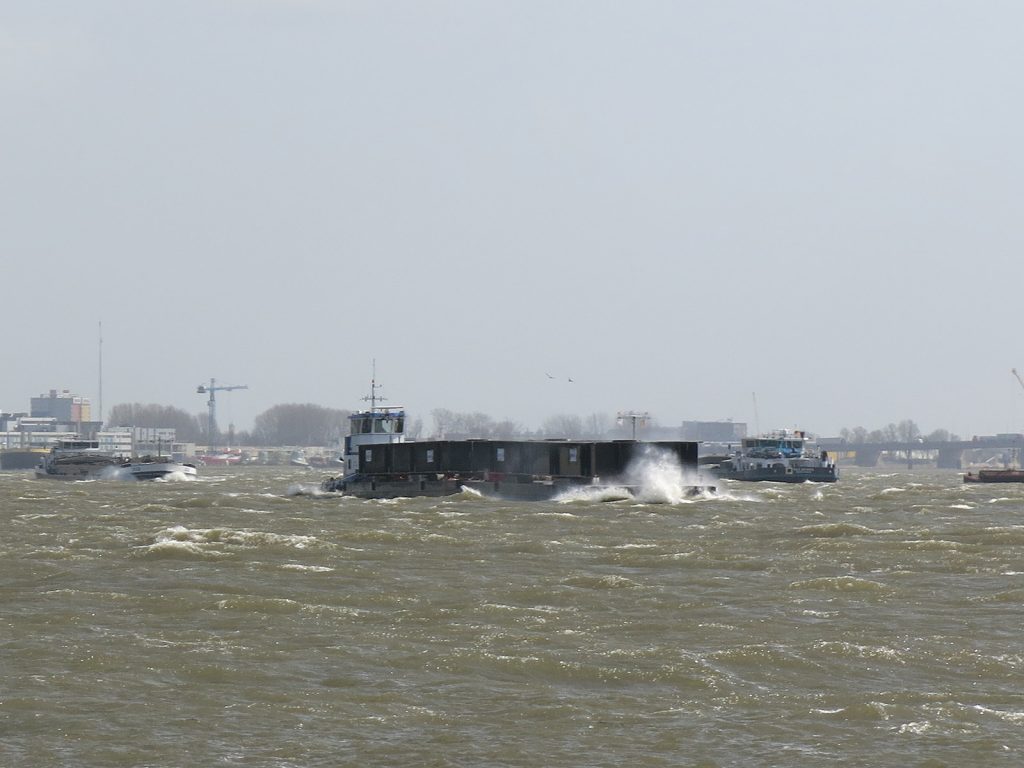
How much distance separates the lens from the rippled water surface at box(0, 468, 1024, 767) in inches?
855

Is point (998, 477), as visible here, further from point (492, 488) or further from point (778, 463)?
point (492, 488)

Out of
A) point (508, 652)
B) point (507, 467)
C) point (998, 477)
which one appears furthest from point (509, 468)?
point (998, 477)

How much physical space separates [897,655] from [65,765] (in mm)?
15502

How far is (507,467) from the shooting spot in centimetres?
10388

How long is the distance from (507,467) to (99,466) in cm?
7875

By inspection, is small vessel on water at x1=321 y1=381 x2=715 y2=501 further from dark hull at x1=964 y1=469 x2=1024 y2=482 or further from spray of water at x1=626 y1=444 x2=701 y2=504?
dark hull at x1=964 y1=469 x2=1024 y2=482

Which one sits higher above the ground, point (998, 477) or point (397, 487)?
point (397, 487)

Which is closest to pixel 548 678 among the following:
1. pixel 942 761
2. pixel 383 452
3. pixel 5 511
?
pixel 942 761

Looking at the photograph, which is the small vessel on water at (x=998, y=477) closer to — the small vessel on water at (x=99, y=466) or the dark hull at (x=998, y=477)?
the dark hull at (x=998, y=477)

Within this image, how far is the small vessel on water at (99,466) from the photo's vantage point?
160 metres

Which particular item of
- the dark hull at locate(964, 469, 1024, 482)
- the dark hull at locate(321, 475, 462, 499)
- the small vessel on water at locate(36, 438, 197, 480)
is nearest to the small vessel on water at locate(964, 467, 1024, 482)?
the dark hull at locate(964, 469, 1024, 482)

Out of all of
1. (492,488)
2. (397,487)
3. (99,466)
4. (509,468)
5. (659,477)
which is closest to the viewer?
(492,488)

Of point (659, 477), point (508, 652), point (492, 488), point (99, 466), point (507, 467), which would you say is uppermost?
point (99, 466)

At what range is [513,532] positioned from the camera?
2463 inches
